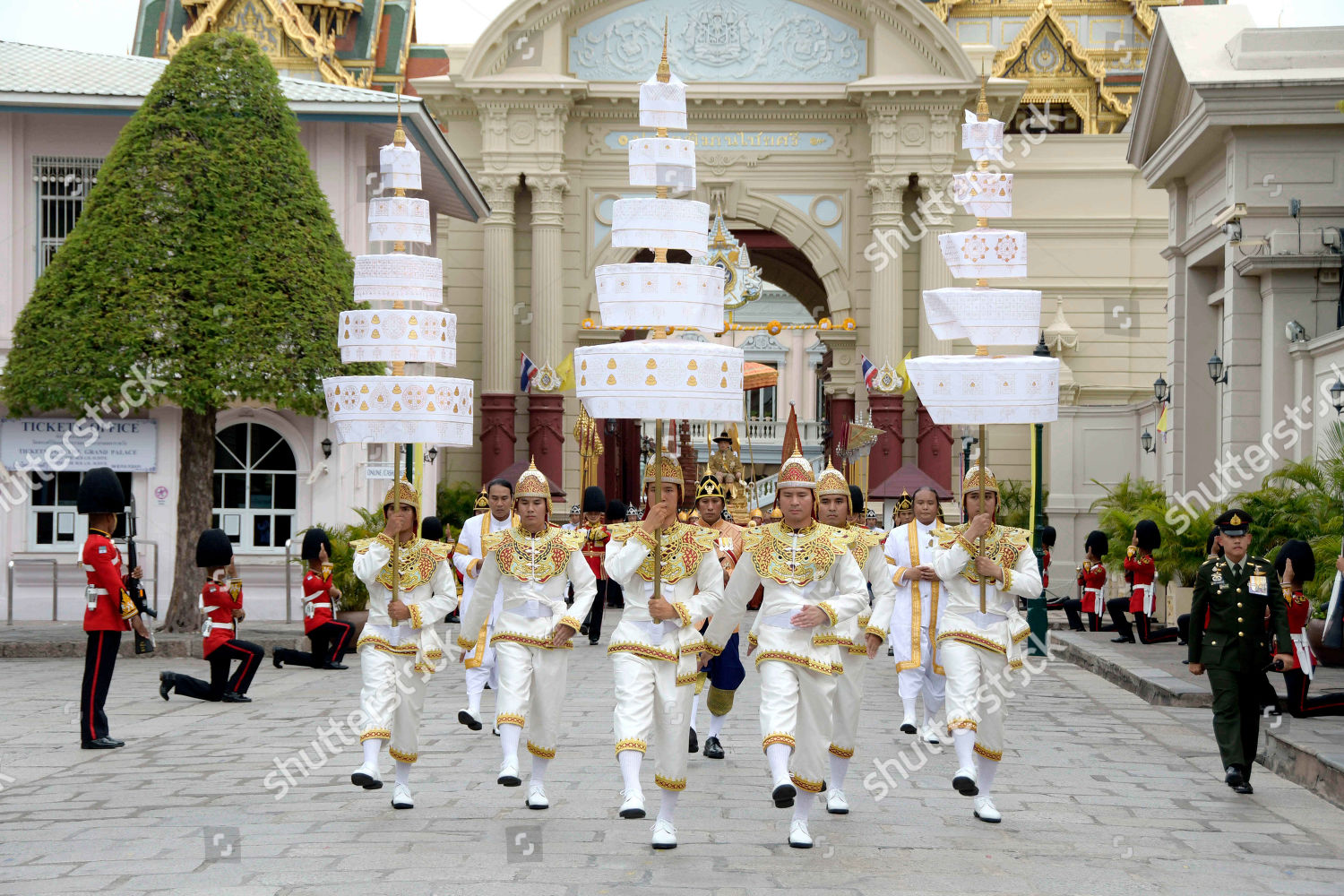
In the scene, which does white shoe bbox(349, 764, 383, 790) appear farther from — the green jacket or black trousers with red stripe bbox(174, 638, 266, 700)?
black trousers with red stripe bbox(174, 638, 266, 700)

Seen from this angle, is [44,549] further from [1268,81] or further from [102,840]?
[1268,81]

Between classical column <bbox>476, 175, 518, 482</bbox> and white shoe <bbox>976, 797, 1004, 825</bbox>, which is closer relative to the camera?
white shoe <bbox>976, 797, 1004, 825</bbox>

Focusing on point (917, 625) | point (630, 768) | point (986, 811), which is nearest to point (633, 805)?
point (630, 768)

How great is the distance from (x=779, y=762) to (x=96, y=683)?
19.3ft

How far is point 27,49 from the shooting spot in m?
25.2

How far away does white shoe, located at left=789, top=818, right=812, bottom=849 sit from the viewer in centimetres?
823

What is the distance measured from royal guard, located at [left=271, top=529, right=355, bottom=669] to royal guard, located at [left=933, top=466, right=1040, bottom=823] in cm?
919

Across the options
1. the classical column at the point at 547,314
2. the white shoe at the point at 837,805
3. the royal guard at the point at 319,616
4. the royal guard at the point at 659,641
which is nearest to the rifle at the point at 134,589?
the royal guard at the point at 319,616

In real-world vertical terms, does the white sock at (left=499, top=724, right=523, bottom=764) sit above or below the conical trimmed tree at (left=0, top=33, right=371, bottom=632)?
below

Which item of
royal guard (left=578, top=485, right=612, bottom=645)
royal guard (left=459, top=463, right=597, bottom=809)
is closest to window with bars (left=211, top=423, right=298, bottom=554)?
royal guard (left=578, top=485, right=612, bottom=645)

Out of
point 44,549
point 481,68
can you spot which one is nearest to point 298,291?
point 44,549

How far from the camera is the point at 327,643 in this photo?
59.2 ft

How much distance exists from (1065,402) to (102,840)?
3090 cm

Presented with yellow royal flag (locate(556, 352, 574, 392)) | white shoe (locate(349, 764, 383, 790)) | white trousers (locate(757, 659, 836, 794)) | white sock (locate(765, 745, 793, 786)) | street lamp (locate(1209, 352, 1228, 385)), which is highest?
yellow royal flag (locate(556, 352, 574, 392))
